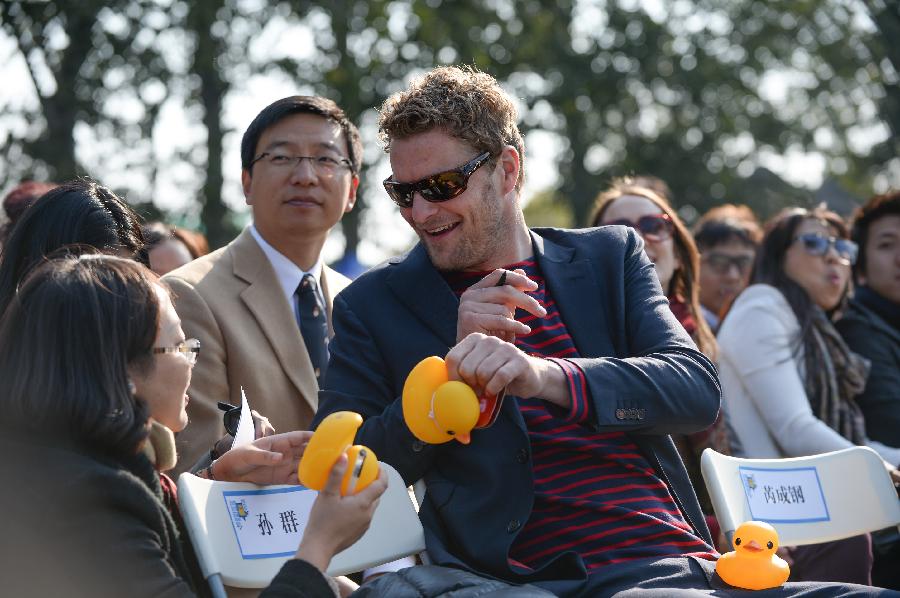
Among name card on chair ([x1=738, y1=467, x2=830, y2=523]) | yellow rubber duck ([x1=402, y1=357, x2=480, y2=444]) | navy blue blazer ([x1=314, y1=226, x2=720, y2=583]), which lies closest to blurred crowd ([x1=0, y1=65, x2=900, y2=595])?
navy blue blazer ([x1=314, y1=226, x2=720, y2=583])

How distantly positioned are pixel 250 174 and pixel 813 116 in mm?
23605

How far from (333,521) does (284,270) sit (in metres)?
2.60

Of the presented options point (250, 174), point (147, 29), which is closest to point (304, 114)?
point (250, 174)

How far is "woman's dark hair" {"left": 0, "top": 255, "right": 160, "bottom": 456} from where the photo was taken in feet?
8.31

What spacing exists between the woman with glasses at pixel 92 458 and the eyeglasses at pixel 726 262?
5172mm

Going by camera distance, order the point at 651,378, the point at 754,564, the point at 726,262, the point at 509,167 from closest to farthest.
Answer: the point at 754,564 → the point at 651,378 → the point at 509,167 → the point at 726,262

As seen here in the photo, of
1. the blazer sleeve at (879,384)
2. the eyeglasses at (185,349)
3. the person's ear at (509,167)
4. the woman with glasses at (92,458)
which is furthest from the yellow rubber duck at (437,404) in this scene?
the blazer sleeve at (879,384)

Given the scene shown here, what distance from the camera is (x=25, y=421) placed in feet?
8.35

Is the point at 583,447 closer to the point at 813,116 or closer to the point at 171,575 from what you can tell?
the point at 171,575

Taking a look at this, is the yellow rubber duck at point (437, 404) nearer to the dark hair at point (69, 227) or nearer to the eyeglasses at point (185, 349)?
the eyeglasses at point (185, 349)

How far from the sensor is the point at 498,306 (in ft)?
10.2

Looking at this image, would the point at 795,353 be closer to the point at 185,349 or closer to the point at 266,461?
the point at 266,461

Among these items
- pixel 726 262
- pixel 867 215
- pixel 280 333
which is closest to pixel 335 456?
pixel 280 333

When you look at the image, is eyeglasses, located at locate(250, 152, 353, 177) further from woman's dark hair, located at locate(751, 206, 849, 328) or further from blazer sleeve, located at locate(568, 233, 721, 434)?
woman's dark hair, located at locate(751, 206, 849, 328)
